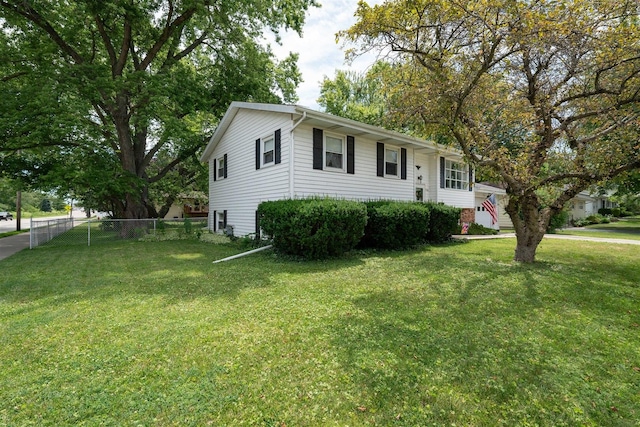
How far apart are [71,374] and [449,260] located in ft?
25.1

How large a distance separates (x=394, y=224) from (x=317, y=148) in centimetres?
352

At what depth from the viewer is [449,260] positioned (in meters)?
7.80

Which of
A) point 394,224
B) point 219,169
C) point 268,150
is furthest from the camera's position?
point 219,169

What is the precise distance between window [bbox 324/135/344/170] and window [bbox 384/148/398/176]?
2330mm

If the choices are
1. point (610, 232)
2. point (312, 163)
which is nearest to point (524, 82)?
point (312, 163)

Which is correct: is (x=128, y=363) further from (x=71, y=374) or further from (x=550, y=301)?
(x=550, y=301)

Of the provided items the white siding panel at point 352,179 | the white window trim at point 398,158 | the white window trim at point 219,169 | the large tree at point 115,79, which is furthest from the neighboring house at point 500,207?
the large tree at point 115,79

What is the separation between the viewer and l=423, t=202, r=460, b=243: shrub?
1090 cm

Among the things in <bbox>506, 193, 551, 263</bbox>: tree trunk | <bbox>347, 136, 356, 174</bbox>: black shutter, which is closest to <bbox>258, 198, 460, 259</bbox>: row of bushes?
<bbox>347, 136, 356, 174</bbox>: black shutter

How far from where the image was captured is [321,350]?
3.01 meters

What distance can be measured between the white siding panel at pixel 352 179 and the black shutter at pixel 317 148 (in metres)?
0.13

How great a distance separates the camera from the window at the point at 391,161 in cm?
1191

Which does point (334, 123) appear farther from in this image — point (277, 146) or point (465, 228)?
point (465, 228)

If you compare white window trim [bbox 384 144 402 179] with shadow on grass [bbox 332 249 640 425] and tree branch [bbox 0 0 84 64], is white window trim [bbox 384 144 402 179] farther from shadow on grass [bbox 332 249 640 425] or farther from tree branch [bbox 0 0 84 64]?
tree branch [bbox 0 0 84 64]
